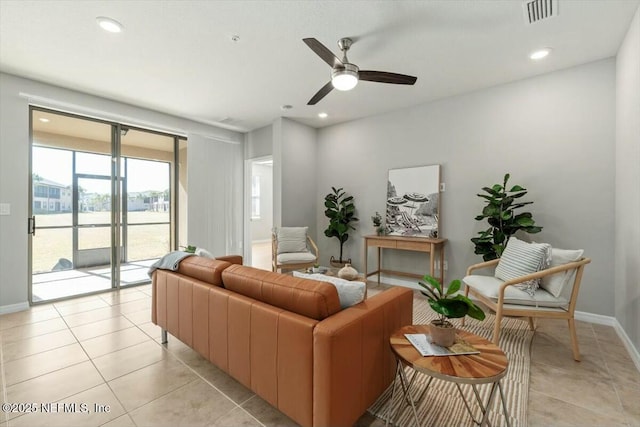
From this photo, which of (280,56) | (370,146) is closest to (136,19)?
(280,56)

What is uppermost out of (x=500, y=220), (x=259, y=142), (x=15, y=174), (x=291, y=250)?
(x=259, y=142)

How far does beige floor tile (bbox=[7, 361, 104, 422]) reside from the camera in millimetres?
1819

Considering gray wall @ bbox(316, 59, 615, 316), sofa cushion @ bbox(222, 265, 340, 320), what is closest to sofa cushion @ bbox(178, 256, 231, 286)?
sofa cushion @ bbox(222, 265, 340, 320)

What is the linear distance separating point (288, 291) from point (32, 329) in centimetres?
312

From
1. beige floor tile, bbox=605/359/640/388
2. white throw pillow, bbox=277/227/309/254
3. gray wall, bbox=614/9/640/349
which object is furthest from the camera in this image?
white throw pillow, bbox=277/227/309/254

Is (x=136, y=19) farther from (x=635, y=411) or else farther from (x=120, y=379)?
(x=635, y=411)

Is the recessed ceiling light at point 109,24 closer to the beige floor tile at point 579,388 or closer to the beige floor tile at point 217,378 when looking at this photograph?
the beige floor tile at point 217,378

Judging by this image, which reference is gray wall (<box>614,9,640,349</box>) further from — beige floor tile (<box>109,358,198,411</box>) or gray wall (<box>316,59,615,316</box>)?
beige floor tile (<box>109,358,198,411</box>)

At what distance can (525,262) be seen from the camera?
252cm

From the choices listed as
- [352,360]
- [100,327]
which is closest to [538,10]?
[352,360]

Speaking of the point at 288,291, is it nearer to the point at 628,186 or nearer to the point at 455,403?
the point at 455,403

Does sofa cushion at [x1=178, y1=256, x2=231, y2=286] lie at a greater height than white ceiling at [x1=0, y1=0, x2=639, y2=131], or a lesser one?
lesser

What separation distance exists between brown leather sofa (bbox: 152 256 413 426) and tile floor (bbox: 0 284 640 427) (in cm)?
23

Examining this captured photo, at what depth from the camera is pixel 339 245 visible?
5.23 metres
